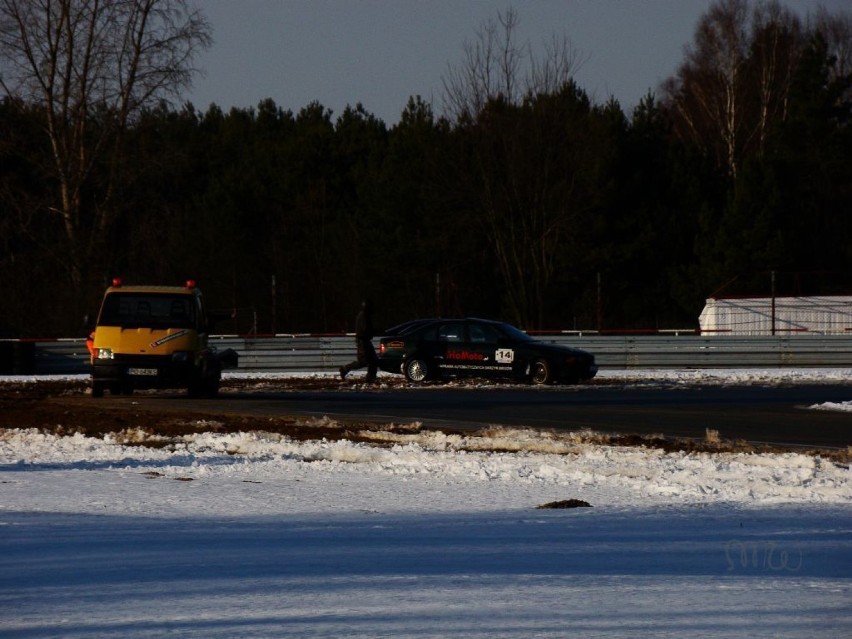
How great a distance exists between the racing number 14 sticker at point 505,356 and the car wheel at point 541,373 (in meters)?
0.48

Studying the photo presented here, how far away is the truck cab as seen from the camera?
22391 millimetres

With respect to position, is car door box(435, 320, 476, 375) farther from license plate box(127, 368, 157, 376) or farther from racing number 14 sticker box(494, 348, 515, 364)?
license plate box(127, 368, 157, 376)

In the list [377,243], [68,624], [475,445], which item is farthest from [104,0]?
[68,624]

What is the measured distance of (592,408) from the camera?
63.4 ft

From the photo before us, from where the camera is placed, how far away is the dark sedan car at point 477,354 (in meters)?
26.8

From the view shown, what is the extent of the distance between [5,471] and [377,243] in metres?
41.9

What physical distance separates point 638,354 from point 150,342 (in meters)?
14.8

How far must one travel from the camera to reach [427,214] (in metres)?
52.8

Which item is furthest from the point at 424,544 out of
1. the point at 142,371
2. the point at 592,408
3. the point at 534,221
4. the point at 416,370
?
the point at 534,221

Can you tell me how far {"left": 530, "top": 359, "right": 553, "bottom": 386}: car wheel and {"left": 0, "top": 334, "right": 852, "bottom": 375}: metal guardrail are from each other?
6.42 m

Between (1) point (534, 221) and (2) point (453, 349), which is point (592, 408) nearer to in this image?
(2) point (453, 349)

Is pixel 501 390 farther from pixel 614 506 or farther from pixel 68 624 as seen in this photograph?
pixel 68 624

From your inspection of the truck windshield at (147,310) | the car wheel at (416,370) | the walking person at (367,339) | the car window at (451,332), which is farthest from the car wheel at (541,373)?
the truck windshield at (147,310)

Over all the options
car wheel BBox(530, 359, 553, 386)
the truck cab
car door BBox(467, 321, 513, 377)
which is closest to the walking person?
car door BBox(467, 321, 513, 377)
